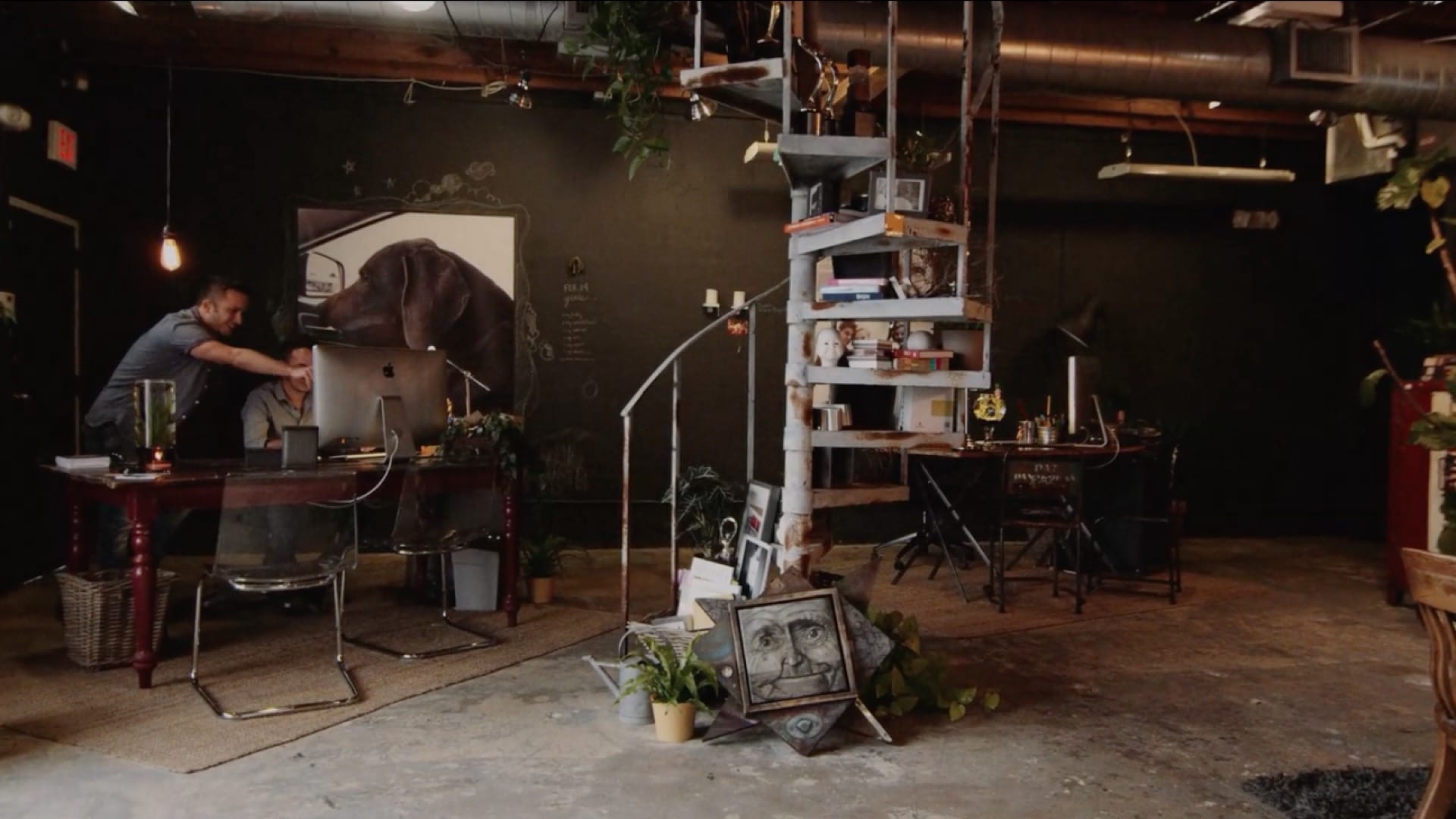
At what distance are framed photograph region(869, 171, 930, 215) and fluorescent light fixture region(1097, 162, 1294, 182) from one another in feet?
12.8

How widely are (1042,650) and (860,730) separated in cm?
157

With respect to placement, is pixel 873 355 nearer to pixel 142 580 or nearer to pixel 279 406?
pixel 142 580

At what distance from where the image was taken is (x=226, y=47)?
6.73 meters

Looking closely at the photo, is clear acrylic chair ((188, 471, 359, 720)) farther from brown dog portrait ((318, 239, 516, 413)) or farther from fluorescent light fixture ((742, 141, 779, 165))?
fluorescent light fixture ((742, 141, 779, 165))

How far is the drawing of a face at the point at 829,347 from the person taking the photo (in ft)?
14.2

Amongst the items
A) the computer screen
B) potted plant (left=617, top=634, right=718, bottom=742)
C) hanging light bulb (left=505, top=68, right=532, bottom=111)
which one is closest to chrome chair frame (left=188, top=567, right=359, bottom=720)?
potted plant (left=617, top=634, right=718, bottom=742)

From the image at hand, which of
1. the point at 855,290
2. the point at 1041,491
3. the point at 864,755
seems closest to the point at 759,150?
the point at 1041,491

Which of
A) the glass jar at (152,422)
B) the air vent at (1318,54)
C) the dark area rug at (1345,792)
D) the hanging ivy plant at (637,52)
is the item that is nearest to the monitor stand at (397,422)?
the glass jar at (152,422)

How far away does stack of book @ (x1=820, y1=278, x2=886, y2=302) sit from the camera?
13.3 feet

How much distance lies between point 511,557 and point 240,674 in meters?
1.38

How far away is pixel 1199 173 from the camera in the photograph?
726 cm

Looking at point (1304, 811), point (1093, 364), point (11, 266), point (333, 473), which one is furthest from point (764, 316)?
point (1304, 811)

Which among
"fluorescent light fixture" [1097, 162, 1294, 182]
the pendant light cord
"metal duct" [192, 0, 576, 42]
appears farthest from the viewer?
"fluorescent light fixture" [1097, 162, 1294, 182]

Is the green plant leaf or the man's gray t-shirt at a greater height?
the green plant leaf
